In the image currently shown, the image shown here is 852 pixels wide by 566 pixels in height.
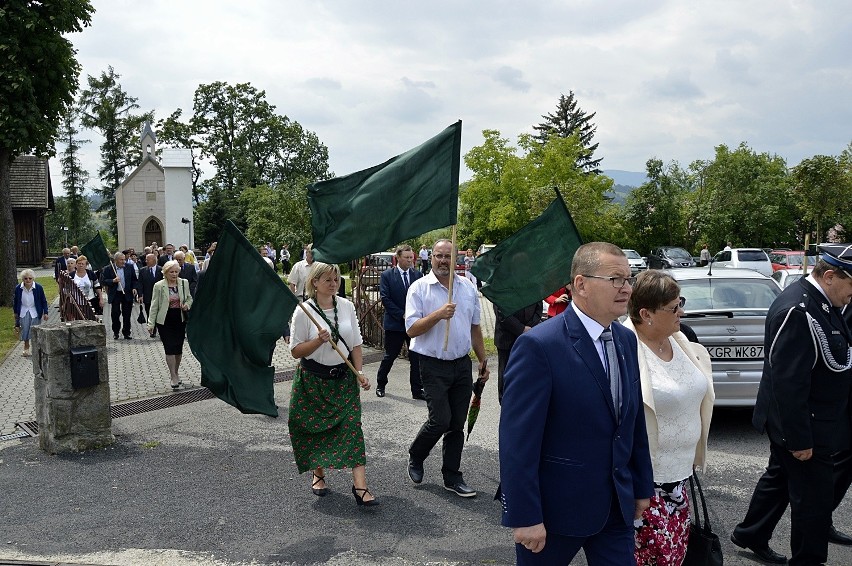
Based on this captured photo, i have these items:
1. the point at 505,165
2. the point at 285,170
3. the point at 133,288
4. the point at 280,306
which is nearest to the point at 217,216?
the point at 285,170

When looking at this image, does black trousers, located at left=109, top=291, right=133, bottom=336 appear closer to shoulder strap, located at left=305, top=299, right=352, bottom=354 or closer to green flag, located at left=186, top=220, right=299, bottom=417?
green flag, located at left=186, top=220, right=299, bottom=417

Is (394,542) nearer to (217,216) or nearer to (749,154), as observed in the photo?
(749,154)

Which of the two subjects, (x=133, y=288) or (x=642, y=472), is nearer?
(x=642, y=472)

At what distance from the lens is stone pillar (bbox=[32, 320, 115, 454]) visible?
721 cm

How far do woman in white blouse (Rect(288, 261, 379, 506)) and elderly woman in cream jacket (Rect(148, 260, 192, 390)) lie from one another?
501 centimetres

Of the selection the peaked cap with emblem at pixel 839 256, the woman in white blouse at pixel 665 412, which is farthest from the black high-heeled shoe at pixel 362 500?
the peaked cap with emblem at pixel 839 256

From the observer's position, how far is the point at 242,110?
69812mm

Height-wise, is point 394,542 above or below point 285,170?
below

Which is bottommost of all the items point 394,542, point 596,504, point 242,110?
point 394,542

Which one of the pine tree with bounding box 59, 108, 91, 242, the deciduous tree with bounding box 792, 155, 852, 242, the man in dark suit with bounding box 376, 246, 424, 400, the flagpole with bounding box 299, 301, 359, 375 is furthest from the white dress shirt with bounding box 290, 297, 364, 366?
the pine tree with bounding box 59, 108, 91, 242

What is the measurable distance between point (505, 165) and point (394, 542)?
4188cm

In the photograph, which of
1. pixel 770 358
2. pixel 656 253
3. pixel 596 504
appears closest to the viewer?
pixel 596 504

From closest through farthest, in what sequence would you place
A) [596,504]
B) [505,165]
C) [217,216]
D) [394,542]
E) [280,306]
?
[596,504]
[394,542]
[280,306]
[505,165]
[217,216]

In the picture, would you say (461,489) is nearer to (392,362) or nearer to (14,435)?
(392,362)
